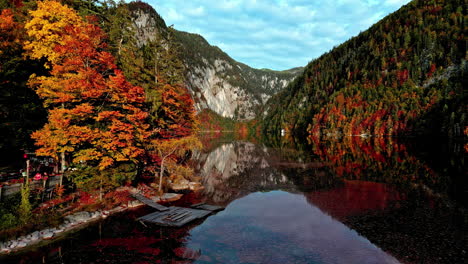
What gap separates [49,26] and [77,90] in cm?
674

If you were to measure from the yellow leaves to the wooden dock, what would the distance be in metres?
16.7

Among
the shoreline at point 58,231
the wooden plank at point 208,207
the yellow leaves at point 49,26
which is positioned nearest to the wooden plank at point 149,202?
the shoreline at point 58,231

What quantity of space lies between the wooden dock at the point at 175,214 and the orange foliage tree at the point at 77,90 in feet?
19.8

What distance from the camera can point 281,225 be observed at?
2084cm

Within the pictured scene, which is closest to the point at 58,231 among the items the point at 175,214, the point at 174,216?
the point at 174,216

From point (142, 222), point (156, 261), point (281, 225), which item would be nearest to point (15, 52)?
point (142, 222)

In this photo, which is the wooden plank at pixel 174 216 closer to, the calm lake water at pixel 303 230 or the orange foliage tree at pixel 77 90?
the calm lake water at pixel 303 230

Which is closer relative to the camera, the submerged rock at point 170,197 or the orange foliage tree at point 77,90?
the orange foliage tree at point 77,90

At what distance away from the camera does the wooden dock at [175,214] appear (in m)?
20.5

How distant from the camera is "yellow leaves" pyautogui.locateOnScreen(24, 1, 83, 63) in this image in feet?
75.6

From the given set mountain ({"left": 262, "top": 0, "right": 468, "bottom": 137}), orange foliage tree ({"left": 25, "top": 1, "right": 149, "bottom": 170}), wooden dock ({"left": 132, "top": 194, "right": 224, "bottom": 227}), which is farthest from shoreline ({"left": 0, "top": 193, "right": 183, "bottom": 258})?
mountain ({"left": 262, "top": 0, "right": 468, "bottom": 137})

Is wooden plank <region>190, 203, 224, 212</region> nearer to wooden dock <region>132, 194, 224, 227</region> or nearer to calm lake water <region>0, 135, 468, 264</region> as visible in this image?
wooden dock <region>132, 194, 224, 227</region>

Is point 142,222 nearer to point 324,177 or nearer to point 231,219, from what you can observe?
point 231,219

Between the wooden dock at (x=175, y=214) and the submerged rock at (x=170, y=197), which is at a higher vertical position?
the wooden dock at (x=175, y=214)
